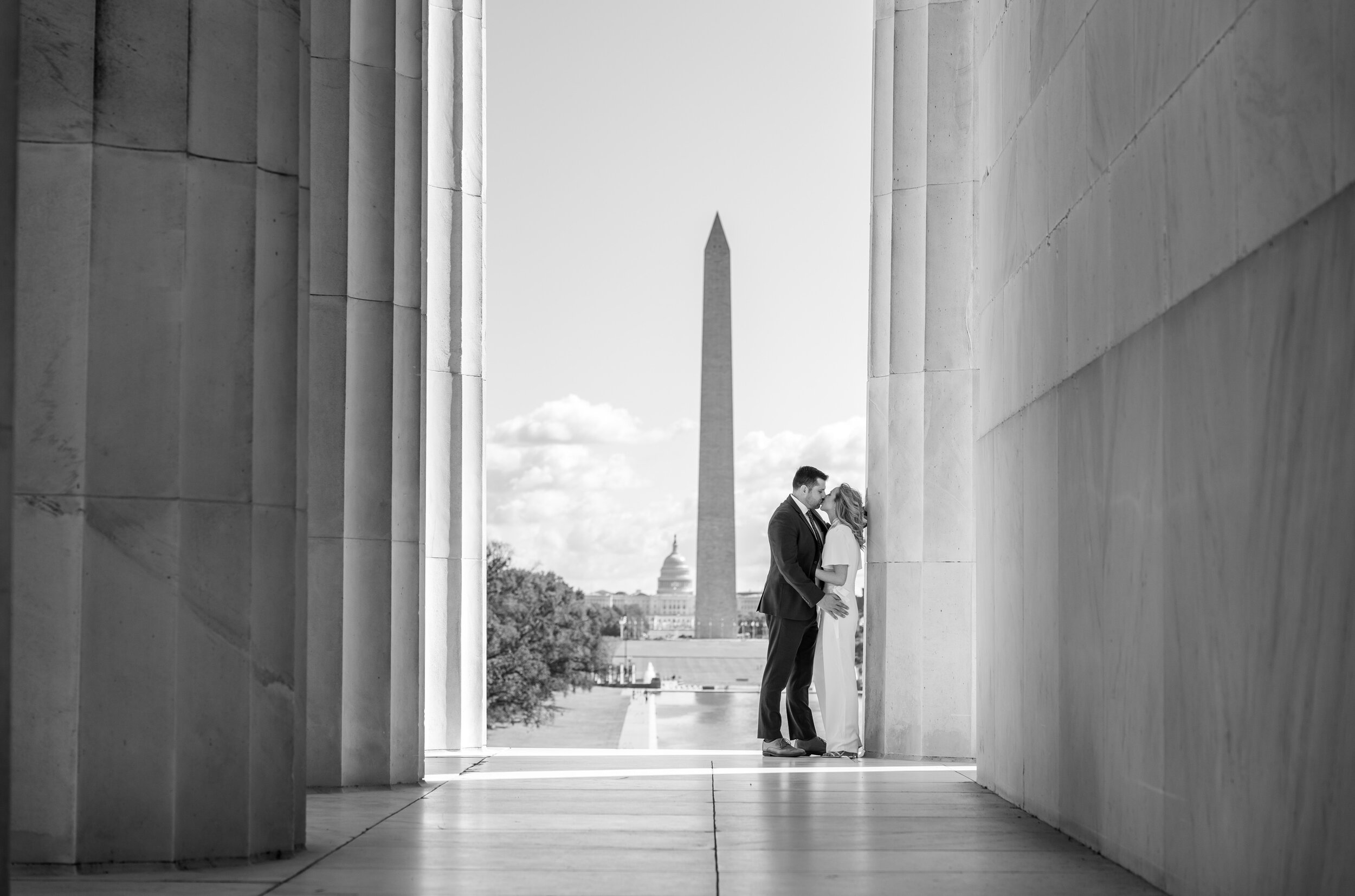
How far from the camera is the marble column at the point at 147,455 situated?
29.7ft

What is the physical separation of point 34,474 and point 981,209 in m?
8.92

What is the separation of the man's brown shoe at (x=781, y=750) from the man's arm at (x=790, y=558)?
5.04 ft

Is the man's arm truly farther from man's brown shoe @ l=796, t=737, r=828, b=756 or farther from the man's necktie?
man's brown shoe @ l=796, t=737, r=828, b=756

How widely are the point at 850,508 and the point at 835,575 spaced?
0.77 meters

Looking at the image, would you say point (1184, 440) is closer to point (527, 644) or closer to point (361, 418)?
point (361, 418)

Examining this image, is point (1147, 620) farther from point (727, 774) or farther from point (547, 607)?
point (547, 607)

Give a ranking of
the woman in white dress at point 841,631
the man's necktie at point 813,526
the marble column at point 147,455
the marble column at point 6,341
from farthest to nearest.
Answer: the man's necktie at point 813,526
the woman in white dress at point 841,631
the marble column at point 147,455
the marble column at point 6,341

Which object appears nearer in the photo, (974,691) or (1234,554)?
(1234,554)

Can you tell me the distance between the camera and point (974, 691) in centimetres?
1745

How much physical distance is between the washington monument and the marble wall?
219 ft

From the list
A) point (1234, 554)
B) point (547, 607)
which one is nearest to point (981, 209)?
point (1234, 554)

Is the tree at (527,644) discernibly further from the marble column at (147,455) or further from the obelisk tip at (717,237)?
the marble column at (147,455)

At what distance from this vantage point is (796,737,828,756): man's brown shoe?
1797 cm

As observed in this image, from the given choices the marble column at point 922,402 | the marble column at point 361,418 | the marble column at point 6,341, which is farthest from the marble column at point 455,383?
Result: the marble column at point 6,341
